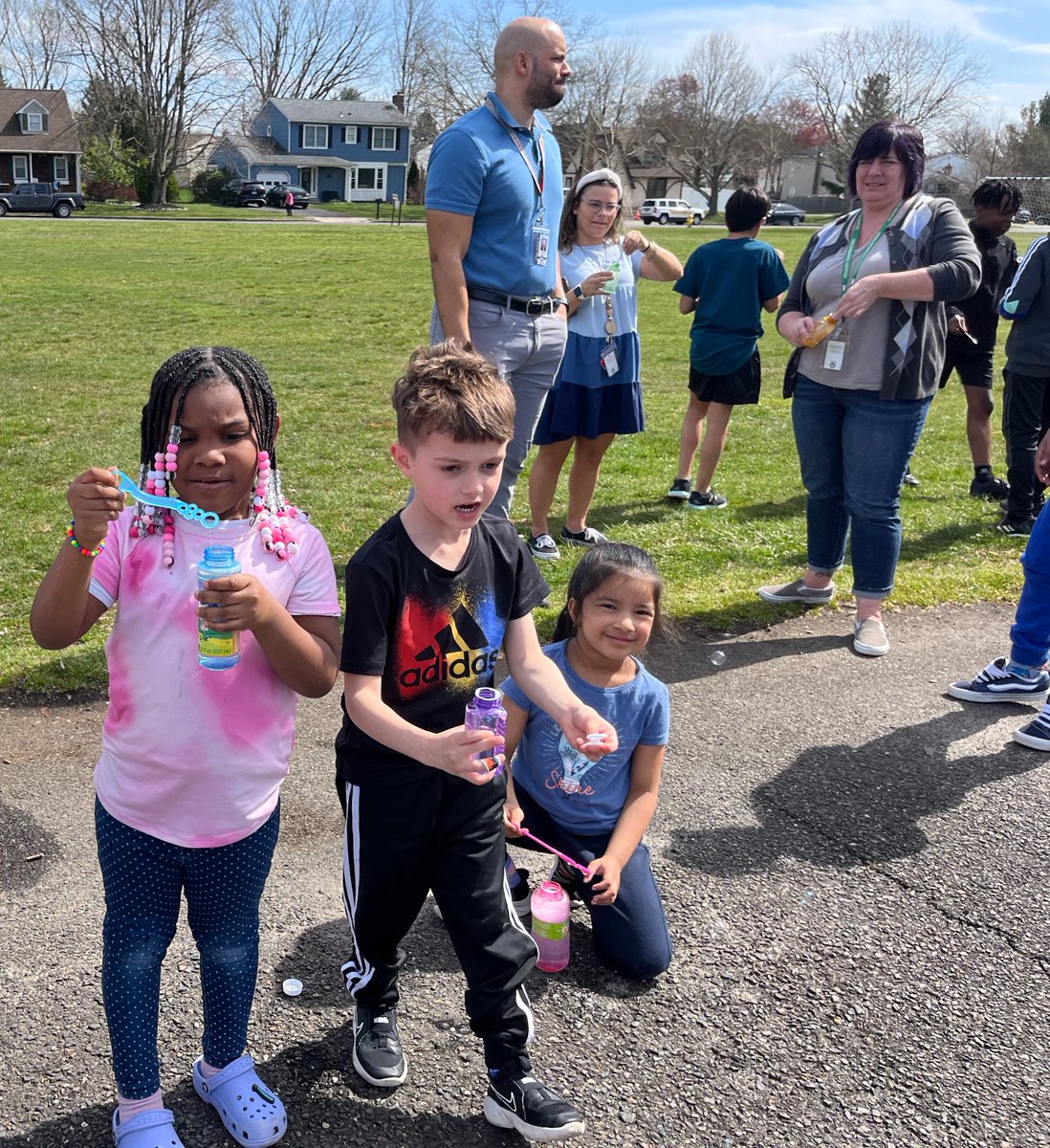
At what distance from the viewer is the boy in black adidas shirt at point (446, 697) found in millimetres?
2137

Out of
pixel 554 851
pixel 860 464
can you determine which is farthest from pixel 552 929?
pixel 860 464

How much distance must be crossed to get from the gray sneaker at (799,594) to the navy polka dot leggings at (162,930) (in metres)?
3.64

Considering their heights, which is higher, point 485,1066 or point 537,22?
point 537,22

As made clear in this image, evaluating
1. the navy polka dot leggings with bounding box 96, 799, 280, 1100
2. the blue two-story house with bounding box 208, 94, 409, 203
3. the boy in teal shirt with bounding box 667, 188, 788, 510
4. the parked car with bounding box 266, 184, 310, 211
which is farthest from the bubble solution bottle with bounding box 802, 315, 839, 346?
the blue two-story house with bounding box 208, 94, 409, 203

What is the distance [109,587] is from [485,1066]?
1361 millimetres

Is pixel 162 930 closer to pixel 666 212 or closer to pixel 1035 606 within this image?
pixel 1035 606

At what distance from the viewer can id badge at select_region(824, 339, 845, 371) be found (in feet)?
15.3

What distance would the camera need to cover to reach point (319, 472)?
7.55 m

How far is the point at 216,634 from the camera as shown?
193 cm

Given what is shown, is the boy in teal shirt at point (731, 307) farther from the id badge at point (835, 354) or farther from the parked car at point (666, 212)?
the parked car at point (666, 212)

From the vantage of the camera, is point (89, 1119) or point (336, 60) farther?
point (336, 60)

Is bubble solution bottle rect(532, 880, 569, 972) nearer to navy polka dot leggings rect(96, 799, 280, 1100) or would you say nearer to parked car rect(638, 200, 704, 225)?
navy polka dot leggings rect(96, 799, 280, 1100)

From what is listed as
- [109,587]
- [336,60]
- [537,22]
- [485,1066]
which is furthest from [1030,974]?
[336,60]

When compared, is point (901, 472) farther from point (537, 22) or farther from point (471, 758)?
point (471, 758)
